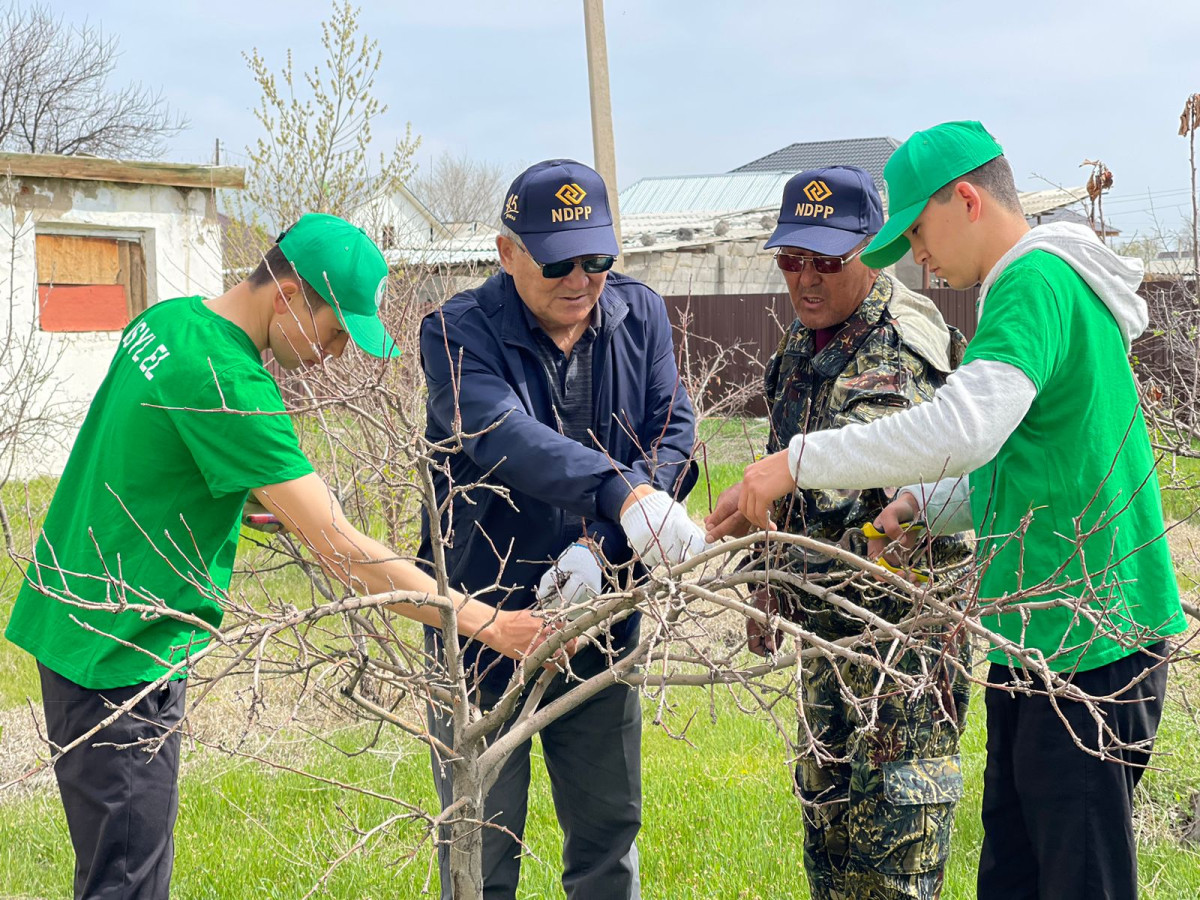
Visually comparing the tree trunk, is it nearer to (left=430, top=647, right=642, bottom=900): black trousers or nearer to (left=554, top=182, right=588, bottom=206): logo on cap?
(left=430, top=647, right=642, bottom=900): black trousers

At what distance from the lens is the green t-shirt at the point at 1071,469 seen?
220 cm

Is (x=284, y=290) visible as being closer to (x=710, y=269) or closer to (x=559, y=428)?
(x=559, y=428)

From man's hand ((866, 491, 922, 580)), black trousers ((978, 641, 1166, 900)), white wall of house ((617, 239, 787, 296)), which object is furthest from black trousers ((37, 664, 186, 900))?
white wall of house ((617, 239, 787, 296))

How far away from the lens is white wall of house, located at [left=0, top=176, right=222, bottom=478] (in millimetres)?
12422

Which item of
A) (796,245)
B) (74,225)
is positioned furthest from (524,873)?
(74,225)

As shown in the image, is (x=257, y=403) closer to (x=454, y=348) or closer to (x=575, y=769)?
(x=454, y=348)

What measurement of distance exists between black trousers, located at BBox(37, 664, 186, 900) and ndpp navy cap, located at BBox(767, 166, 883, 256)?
1.92 metres

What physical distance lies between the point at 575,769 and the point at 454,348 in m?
1.16

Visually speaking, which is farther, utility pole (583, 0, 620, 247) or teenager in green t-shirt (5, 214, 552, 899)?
utility pole (583, 0, 620, 247)

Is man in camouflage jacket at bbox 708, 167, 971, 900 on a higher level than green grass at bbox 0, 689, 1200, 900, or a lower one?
higher

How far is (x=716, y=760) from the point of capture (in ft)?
16.9

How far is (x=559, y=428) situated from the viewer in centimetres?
305

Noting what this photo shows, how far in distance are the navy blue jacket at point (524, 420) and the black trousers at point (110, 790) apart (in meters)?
0.82

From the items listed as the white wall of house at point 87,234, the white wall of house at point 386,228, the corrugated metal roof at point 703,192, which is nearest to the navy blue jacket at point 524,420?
the white wall of house at point 386,228
